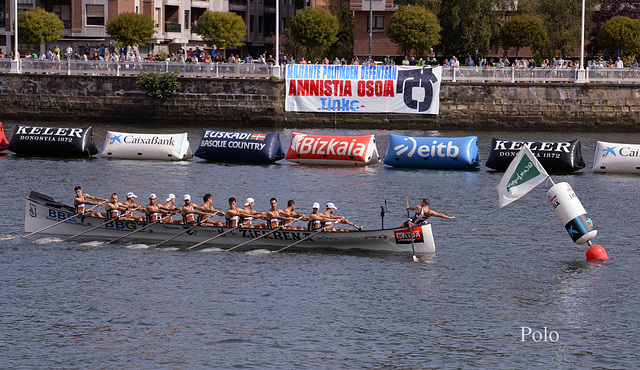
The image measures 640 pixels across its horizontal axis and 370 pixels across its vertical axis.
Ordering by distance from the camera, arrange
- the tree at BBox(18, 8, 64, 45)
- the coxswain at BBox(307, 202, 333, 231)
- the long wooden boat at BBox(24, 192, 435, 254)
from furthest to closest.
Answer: the tree at BBox(18, 8, 64, 45), the coxswain at BBox(307, 202, 333, 231), the long wooden boat at BBox(24, 192, 435, 254)

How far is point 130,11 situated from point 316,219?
62.0 metres

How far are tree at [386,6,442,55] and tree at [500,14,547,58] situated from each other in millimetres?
5994

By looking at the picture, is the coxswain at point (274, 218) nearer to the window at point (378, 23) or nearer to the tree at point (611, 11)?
the window at point (378, 23)

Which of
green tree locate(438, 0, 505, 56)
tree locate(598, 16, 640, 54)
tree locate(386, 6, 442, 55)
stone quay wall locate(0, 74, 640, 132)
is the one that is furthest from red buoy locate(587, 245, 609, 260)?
green tree locate(438, 0, 505, 56)

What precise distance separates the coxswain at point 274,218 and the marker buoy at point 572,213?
1003cm

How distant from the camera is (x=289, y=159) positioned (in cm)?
5569

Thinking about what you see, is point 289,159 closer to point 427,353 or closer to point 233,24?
point 427,353

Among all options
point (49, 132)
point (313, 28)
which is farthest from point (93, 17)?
point (49, 132)

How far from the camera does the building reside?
298 feet

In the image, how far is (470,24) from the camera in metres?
81.9

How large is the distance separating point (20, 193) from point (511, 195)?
24.9 metres

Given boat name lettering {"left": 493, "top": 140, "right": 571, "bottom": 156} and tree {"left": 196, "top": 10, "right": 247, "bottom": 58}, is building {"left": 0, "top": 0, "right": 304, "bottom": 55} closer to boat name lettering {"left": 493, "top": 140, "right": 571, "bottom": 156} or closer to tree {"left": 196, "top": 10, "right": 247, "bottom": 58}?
tree {"left": 196, "top": 10, "right": 247, "bottom": 58}

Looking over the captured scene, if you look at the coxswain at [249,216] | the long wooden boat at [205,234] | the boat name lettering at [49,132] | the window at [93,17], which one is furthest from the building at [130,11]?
the coxswain at [249,216]

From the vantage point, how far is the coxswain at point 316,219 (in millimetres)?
34844
